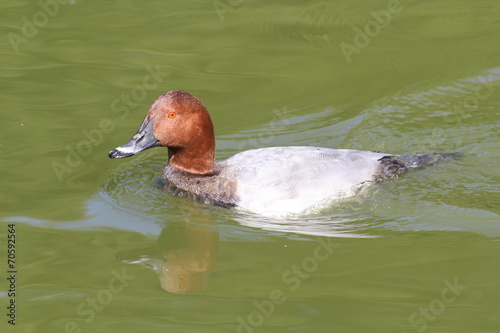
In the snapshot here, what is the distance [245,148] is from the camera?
973cm

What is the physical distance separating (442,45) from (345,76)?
1.72 metres

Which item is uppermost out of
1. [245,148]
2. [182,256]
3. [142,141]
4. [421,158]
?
[142,141]

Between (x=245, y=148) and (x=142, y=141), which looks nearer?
(x=142, y=141)

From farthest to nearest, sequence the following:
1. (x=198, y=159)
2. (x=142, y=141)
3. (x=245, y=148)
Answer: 1. (x=245, y=148)
2. (x=198, y=159)
3. (x=142, y=141)

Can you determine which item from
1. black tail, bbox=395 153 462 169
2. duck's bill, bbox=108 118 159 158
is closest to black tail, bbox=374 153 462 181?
black tail, bbox=395 153 462 169

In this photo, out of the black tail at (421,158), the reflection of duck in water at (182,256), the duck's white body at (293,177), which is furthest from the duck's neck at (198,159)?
the black tail at (421,158)

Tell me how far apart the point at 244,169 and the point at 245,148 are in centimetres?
184

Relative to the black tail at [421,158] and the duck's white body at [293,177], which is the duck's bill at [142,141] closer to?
the duck's white body at [293,177]

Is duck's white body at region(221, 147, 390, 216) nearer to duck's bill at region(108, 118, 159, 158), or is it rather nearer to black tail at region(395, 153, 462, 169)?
black tail at region(395, 153, 462, 169)

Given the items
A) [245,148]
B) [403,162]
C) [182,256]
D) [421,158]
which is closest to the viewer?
[182,256]

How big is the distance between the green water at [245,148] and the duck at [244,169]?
0.17 meters

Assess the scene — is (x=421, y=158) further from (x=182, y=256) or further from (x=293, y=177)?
(x=182, y=256)

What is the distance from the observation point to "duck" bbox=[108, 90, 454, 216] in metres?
7.68

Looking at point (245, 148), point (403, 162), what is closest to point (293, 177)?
point (403, 162)
